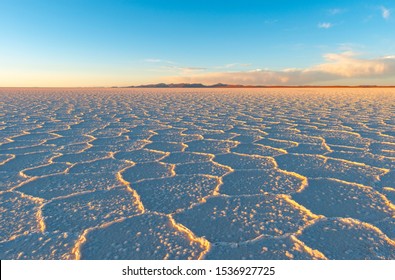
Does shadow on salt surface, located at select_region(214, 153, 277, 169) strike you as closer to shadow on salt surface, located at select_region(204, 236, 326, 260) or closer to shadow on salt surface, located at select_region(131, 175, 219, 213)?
shadow on salt surface, located at select_region(131, 175, 219, 213)

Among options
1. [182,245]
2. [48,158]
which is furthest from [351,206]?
[48,158]

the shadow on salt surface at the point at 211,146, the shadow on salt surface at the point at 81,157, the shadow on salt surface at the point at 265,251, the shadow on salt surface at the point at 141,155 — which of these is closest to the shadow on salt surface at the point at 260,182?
the shadow on salt surface at the point at 265,251

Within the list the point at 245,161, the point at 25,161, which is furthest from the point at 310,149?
the point at 25,161

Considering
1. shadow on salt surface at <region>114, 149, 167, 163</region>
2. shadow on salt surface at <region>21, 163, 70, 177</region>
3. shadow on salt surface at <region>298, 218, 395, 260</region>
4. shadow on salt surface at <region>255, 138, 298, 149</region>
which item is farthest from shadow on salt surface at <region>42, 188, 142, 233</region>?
→ shadow on salt surface at <region>255, 138, 298, 149</region>

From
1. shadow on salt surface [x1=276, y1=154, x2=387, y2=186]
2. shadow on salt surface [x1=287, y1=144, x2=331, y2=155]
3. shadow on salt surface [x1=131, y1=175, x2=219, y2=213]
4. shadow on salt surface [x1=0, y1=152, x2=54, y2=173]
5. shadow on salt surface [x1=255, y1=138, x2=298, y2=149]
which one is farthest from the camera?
shadow on salt surface [x1=255, y1=138, x2=298, y2=149]

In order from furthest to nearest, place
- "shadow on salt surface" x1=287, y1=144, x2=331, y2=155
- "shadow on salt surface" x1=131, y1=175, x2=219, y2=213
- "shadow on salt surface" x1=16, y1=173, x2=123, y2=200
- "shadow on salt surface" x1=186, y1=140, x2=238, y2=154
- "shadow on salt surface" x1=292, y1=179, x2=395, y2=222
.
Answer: "shadow on salt surface" x1=186, y1=140, x2=238, y2=154, "shadow on salt surface" x1=287, y1=144, x2=331, y2=155, "shadow on salt surface" x1=16, y1=173, x2=123, y2=200, "shadow on salt surface" x1=131, y1=175, x2=219, y2=213, "shadow on salt surface" x1=292, y1=179, x2=395, y2=222

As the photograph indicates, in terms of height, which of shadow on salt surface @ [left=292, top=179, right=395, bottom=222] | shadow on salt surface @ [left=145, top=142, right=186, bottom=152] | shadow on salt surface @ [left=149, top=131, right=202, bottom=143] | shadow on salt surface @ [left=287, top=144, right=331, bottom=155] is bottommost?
shadow on salt surface @ [left=149, top=131, right=202, bottom=143]
